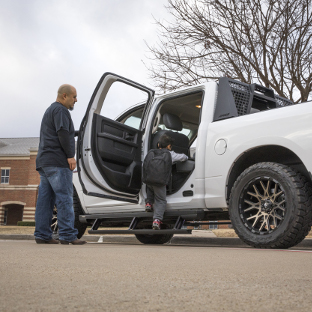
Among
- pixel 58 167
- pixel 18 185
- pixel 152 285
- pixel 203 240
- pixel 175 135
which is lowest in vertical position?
pixel 203 240

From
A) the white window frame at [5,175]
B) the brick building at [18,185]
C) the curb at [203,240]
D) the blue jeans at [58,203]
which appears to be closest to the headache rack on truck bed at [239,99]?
the blue jeans at [58,203]

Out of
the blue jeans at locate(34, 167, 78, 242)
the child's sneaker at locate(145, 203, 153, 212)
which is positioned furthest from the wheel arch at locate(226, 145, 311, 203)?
the blue jeans at locate(34, 167, 78, 242)

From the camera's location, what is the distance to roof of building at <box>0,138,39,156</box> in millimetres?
39312

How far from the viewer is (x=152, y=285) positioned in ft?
5.36

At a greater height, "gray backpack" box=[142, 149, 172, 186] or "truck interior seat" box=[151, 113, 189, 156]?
"truck interior seat" box=[151, 113, 189, 156]

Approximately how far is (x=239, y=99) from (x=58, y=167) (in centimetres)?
235

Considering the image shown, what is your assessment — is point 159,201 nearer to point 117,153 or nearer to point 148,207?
point 148,207

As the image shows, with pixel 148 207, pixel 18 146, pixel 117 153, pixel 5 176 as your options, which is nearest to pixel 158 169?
pixel 148 207

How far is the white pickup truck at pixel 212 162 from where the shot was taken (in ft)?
12.7

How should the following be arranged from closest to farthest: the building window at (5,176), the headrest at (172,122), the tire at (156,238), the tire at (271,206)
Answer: the tire at (271,206), the headrest at (172,122), the tire at (156,238), the building window at (5,176)

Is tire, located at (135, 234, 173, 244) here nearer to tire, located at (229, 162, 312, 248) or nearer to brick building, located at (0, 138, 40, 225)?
tire, located at (229, 162, 312, 248)

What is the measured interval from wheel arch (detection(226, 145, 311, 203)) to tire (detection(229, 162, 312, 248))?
0.23 metres

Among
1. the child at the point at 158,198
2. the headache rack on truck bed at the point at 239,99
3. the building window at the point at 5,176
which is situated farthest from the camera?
the building window at the point at 5,176

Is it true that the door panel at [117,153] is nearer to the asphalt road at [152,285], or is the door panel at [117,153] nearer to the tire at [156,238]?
the tire at [156,238]
